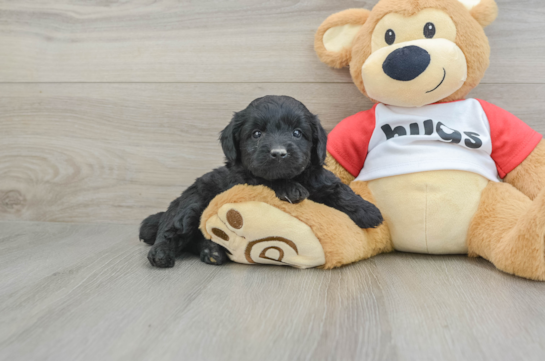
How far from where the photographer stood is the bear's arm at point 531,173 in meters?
1.20

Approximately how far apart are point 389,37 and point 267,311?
2.93 feet

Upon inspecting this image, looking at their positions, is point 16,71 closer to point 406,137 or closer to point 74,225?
point 74,225

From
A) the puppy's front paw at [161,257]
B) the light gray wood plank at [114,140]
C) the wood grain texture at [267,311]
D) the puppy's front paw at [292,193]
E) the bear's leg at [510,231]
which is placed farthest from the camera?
the light gray wood plank at [114,140]

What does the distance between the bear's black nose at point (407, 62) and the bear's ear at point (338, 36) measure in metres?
0.25

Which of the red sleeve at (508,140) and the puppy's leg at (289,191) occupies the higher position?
the red sleeve at (508,140)

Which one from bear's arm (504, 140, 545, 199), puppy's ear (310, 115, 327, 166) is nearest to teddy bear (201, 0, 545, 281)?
bear's arm (504, 140, 545, 199)

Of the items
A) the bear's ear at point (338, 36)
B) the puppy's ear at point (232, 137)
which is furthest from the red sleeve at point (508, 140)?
the puppy's ear at point (232, 137)

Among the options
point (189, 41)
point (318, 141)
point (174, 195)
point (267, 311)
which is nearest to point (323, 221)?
point (318, 141)

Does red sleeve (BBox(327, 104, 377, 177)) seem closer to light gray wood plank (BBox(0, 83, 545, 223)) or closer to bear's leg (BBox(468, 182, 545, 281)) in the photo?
light gray wood plank (BBox(0, 83, 545, 223))

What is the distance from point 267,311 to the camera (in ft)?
2.85

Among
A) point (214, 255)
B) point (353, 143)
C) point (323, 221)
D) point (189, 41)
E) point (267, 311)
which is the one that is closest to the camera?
point (267, 311)

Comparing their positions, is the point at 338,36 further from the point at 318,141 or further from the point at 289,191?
the point at 289,191

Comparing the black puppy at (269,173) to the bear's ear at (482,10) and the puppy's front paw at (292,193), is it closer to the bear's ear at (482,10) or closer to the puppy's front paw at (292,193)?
the puppy's front paw at (292,193)

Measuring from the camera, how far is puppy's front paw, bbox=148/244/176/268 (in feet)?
3.92
